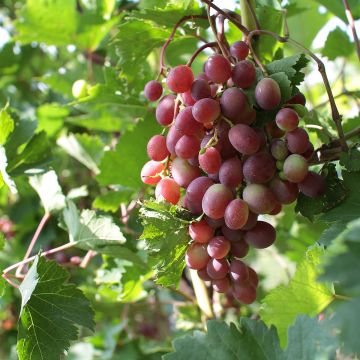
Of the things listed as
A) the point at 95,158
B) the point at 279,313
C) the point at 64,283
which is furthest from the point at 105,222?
the point at 95,158

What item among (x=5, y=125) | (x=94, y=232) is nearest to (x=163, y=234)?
(x=94, y=232)

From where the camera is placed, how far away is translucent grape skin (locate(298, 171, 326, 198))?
23.0 inches

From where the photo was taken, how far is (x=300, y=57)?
2.03ft

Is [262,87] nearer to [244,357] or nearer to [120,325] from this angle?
[244,357]

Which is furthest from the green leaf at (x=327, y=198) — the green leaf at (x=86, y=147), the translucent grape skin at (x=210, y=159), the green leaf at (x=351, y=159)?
the green leaf at (x=86, y=147)

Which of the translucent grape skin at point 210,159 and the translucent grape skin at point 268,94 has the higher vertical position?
the translucent grape skin at point 268,94

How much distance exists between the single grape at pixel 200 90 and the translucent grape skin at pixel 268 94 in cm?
6

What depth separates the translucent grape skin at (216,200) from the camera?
1.85 ft

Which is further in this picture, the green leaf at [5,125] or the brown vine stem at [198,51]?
the green leaf at [5,125]

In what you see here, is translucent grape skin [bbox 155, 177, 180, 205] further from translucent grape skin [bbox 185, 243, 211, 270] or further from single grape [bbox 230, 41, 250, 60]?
single grape [bbox 230, 41, 250, 60]

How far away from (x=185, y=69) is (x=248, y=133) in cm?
12

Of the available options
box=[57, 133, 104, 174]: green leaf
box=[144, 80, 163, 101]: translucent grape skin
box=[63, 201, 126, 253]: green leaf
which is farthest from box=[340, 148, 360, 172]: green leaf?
box=[57, 133, 104, 174]: green leaf

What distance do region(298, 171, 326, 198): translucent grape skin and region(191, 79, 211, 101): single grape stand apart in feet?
0.48

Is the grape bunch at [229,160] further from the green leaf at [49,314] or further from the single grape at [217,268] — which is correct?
the green leaf at [49,314]
